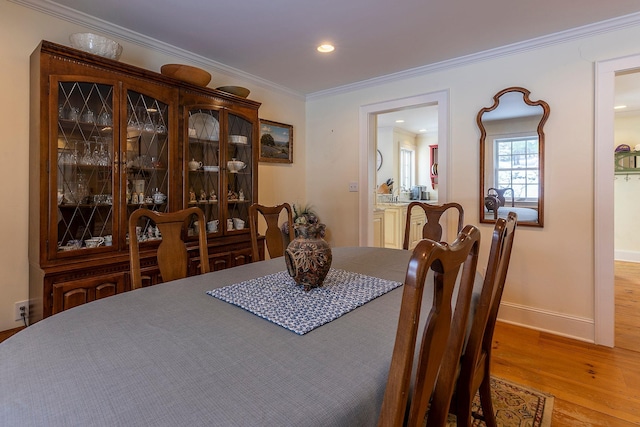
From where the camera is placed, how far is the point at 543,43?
8.66 feet

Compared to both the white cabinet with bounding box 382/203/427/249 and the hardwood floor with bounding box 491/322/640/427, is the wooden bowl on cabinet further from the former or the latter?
the white cabinet with bounding box 382/203/427/249

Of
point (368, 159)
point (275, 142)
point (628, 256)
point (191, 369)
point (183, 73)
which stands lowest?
point (628, 256)

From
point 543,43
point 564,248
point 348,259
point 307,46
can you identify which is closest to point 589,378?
point 564,248

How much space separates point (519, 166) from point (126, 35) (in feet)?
11.0

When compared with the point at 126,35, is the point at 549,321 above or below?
below

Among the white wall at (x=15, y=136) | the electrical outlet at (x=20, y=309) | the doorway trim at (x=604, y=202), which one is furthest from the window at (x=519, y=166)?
the electrical outlet at (x=20, y=309)

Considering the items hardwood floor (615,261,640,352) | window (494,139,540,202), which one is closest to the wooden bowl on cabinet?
window (494,139,540,202)

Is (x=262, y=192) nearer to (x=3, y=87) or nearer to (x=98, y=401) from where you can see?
(x=3, y=87)

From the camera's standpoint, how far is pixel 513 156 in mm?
2814

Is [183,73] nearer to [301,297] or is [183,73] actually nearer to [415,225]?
[301,297]

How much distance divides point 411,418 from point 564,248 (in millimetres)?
2660

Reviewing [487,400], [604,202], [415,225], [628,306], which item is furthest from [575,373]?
[415,225]

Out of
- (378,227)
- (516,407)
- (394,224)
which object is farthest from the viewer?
(394,224)

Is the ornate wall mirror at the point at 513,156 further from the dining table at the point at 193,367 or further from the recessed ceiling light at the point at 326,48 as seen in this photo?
the dining table at the point at 193,367
